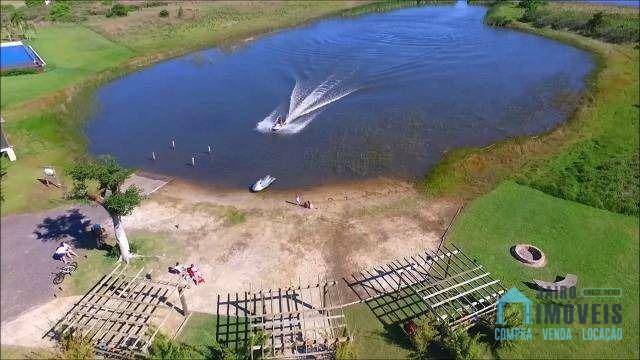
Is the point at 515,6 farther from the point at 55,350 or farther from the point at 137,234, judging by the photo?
the point at 55,350

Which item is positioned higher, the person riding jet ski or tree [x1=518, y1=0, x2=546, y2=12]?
tree [x1=518, y1=0, x2=546, y2=12]

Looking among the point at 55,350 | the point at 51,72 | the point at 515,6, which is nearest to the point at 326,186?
the point at 55,350

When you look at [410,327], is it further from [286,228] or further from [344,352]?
[286,228]

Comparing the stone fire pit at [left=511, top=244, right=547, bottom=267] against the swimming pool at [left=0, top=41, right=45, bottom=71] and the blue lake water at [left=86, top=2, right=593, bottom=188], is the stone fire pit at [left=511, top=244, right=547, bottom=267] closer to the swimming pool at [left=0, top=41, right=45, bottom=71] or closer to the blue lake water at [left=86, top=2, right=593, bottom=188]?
the blue lake water at [left=86, top=2, right=593, bottom=188]

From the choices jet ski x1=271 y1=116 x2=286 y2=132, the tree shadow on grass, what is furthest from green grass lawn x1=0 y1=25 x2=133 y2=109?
jet ski x1=271 y1=116 x2=286 y2=132

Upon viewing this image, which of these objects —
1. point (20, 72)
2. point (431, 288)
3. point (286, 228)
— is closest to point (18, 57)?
point (20, 72)

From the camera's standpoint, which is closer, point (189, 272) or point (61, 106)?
point (189, 272)
